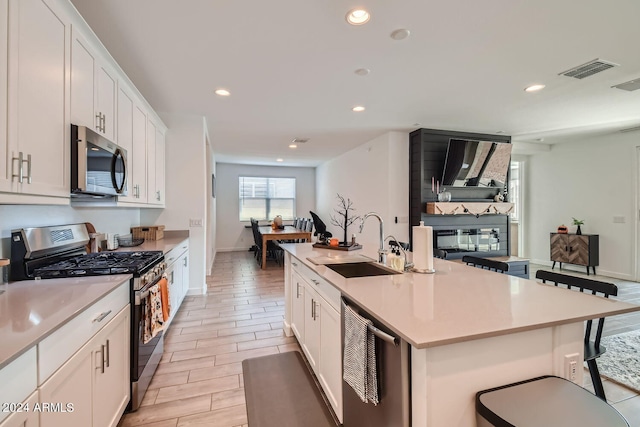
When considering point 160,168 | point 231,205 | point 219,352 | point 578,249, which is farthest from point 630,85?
point 231,205

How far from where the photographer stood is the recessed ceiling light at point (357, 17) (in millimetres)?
1927

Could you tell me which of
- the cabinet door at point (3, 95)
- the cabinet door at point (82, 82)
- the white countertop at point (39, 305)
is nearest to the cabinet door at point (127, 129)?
the cabinet door at point (82, 82)

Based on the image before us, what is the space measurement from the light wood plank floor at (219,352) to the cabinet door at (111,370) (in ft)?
0.85

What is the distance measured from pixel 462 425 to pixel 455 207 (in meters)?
4.37

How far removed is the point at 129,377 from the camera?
5.79 ft

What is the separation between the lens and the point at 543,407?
3.09 feet

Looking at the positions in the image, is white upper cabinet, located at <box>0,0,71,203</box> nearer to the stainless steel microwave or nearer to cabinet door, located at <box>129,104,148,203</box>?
the stainless steel microwave

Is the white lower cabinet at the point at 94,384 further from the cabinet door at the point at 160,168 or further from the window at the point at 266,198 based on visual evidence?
the window at the point at 266,198

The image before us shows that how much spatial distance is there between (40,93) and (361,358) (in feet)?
6.68

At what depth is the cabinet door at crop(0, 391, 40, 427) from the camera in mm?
836

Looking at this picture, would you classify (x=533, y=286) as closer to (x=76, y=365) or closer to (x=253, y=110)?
(x=76, y=365)

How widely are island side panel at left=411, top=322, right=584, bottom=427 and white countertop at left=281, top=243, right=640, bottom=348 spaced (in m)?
0.07

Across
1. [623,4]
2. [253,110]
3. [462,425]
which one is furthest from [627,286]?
[253,110]

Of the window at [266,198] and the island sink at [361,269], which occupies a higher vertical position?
the window at [266,198]
